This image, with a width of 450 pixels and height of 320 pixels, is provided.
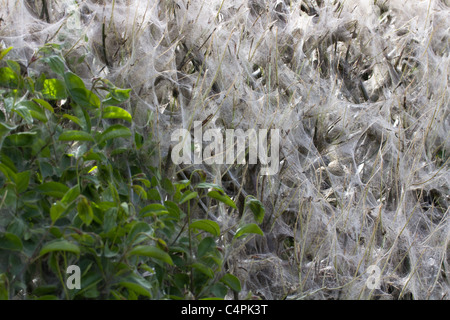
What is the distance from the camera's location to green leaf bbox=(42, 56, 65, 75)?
59.9 inches

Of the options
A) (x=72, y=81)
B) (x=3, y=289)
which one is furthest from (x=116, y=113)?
(x=3, y=289)

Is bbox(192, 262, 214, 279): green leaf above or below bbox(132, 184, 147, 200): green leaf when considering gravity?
below

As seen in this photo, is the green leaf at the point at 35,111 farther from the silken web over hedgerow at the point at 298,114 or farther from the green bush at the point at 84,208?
the silken web over hedgerow at the point at 298,114

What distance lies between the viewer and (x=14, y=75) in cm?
152

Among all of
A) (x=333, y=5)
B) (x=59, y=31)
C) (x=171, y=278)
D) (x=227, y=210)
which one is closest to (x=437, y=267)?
(x=227, y=210)

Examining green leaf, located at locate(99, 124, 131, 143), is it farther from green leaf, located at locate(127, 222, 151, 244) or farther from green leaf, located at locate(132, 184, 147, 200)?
green leaf, located at locate(127, 222, 151, 244)

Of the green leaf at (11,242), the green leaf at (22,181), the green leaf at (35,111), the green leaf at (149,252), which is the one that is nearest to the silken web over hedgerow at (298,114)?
the green leaf at (35,111)

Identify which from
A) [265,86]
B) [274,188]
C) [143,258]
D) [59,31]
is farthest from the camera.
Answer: [265,86]

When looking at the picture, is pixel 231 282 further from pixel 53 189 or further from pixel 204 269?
pixel 53 189

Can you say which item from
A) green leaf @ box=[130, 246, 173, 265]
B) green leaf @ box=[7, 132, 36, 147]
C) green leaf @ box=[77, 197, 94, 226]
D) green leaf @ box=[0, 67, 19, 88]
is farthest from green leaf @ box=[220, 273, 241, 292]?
green leaf @ box=[0, 67, 19, 88]

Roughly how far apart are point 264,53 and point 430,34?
1030 millimetres

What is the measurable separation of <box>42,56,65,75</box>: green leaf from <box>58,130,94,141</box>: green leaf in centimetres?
21

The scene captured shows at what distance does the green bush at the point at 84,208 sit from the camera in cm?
133

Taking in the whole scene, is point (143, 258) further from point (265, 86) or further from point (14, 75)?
point (265, 86)
